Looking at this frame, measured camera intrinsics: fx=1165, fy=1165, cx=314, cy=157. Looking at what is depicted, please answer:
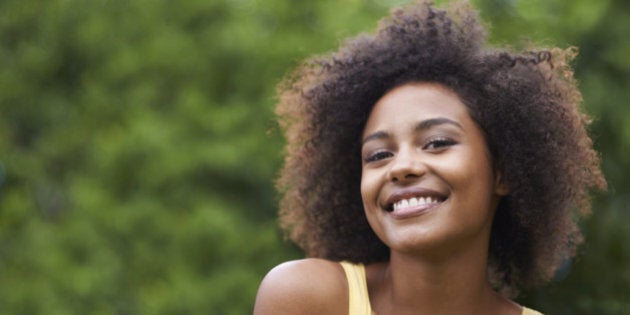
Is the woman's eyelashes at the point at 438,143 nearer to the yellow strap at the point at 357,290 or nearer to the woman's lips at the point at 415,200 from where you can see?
the woman's lips at the point at 415,200

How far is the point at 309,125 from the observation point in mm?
4113

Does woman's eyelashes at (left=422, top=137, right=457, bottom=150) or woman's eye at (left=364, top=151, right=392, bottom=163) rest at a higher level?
woman's eye at (left=364, top=151, right=392, bottom=163)

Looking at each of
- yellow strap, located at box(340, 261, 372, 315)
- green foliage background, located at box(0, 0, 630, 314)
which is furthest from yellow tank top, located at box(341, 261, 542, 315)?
green foliage background, located at box(0, 0, 630, 314)

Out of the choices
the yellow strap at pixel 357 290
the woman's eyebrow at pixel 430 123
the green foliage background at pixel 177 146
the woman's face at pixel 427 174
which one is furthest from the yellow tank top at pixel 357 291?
the green foliage background at pixel 177 146

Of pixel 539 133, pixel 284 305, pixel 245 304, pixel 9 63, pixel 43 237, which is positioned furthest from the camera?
pixel 9 63

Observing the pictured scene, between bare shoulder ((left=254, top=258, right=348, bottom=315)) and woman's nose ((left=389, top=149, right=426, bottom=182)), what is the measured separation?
391mm

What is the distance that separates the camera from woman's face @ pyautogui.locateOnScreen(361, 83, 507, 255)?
137 inches

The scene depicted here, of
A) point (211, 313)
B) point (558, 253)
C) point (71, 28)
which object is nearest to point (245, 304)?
point (211, 313)

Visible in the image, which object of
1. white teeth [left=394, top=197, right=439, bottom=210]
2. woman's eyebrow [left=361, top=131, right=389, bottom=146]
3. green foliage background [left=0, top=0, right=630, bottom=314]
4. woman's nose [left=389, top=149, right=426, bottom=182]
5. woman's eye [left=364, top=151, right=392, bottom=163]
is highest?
green foliage background [left=0, top=0, right=630, bottom=314]

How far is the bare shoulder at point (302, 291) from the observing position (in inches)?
141

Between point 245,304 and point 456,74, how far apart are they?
2894mm

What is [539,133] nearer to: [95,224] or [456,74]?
[456,74]

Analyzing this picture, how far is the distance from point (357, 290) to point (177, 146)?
298cm

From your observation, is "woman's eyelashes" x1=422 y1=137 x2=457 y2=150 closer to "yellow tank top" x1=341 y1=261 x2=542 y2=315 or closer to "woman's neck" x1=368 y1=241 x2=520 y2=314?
"woman's neck" x1=368 y1=241 x2=520 y2=314
